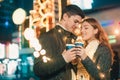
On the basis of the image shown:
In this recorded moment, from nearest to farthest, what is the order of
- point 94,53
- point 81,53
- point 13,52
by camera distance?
point 81,53 < point 94,53 < point 13,52

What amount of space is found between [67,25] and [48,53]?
0.33m

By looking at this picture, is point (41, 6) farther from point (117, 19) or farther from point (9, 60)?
point (9, 60)

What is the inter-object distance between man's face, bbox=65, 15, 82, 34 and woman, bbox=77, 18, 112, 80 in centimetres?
14

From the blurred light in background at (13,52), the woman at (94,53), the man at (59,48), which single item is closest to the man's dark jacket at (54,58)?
the man at (59,48)

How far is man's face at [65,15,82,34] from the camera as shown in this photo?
3172 millimetres

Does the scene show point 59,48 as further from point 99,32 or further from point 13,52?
point 13,52

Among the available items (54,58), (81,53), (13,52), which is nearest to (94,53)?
(81,53)

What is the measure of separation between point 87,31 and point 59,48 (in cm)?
32

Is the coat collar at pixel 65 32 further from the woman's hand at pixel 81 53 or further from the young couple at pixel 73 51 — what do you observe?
the woman's hand at pixel 81 53

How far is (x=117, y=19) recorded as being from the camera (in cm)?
803

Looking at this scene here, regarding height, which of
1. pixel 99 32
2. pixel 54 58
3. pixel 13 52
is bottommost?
pixel 13 52

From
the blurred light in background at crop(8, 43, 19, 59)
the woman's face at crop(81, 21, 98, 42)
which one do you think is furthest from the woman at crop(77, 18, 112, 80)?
the blurred light in background at crop(8, 43, 19, 59)

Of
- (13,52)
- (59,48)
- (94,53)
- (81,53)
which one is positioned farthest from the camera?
(13,52)

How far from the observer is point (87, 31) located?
301 cm
